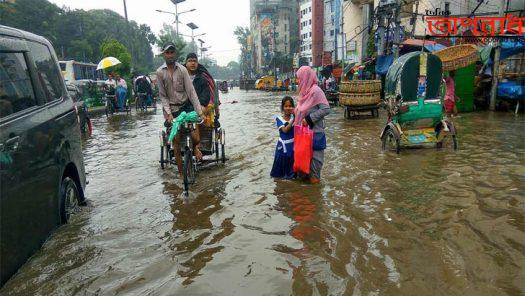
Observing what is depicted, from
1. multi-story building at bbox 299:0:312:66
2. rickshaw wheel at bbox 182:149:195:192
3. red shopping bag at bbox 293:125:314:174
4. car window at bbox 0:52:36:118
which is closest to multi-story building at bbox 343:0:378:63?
red shopping bag at bbox 293:125:314:174

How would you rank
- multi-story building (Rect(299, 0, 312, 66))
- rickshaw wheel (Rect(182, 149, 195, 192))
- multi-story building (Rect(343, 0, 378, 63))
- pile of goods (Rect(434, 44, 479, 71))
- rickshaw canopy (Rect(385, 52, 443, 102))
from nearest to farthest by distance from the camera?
rickshaw wheel (Rect(182, 149, 195, 192)) → rickshaw canopy (Rect(385, 52, 443, 102)) → pile of goods (Rect(434, 44, 479, 71)) → multi-story building (Rect(343, 0, 378, 63)) → multi-story building (Rect(299, 0, 312, 66))

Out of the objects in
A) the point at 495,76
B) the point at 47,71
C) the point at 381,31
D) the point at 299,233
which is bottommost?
the point at 299,233

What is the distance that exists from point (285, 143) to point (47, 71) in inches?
131

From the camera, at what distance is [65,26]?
159ft

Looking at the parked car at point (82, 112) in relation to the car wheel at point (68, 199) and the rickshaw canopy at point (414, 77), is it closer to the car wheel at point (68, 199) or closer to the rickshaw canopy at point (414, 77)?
the car wheel at point (68, 199)

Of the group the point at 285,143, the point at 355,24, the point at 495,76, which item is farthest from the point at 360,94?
the point at 355,24

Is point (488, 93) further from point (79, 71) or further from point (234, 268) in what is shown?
point (79, 71)

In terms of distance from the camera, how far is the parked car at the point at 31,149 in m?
2.94

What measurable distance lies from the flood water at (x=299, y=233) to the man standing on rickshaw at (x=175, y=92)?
0.78 metres

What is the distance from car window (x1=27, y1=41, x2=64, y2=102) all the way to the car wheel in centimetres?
89

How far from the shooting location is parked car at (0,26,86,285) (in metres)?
2.94

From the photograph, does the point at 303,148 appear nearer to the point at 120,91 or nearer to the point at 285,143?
the point at 285,143

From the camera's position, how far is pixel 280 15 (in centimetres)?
9694

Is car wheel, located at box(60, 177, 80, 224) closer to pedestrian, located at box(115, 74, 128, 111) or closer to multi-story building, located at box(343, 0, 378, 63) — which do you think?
pedestrian, located at box(115, 74, 128, 111)
